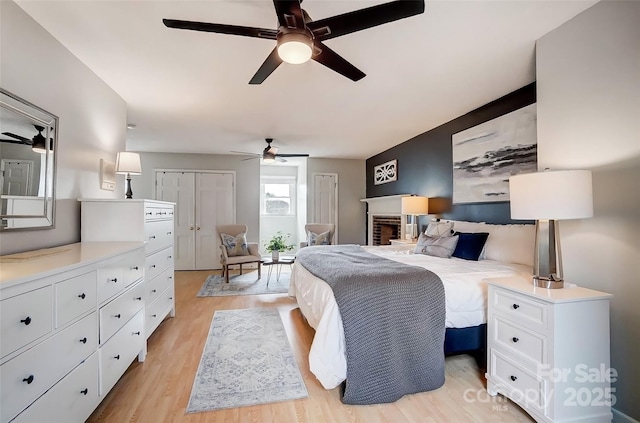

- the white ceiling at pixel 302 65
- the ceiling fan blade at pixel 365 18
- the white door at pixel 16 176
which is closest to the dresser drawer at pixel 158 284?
the white door at pixel 16 176

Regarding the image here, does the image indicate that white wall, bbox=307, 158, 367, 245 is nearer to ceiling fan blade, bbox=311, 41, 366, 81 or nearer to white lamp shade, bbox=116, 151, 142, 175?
white lamp shade, bbox=116, 151, 142, 175

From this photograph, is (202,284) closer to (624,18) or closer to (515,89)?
(515,89)

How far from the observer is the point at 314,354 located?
1913mm

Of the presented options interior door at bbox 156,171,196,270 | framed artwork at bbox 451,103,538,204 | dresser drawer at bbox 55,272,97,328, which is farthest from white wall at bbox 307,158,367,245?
dresser drawer at bbox 55,272,97,328

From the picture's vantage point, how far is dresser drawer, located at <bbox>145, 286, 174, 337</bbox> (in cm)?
259

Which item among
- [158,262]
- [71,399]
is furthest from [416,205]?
[71,399]

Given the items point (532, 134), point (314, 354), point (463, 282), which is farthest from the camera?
point (532, 134)

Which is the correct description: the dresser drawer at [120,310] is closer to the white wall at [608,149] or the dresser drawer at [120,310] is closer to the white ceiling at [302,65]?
the white ceiling at [302,65]

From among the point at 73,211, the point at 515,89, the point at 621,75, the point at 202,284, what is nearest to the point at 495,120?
the point at 515,89

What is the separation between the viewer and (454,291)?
2197mm

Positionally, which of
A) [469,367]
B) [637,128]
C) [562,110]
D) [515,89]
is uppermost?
[515,89]

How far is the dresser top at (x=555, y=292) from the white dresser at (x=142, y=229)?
106 inches

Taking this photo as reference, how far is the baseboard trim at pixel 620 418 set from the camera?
1.65m

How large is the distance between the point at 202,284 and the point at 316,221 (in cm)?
278
